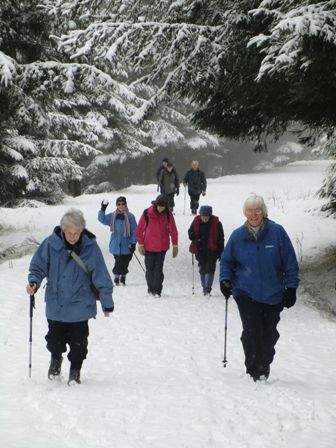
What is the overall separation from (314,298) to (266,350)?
489cm

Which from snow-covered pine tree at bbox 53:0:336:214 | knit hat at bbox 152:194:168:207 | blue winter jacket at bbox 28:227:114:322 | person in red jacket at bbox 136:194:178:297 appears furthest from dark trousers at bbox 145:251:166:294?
blue winter jacket at bbox 28:227:114:322

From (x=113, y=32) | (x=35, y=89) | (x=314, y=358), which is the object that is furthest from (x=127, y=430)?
(x=35, y=89)

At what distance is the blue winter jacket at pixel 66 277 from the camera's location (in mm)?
5301

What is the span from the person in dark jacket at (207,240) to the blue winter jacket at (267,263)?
442 centimetres

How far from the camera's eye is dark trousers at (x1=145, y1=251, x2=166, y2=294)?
9961 millimetres

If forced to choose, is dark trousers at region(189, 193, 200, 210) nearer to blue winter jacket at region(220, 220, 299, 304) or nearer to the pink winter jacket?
the pink winter jacket

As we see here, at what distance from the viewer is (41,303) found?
30.7ft

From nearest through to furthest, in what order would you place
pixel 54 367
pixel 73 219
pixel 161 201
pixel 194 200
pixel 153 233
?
pixel 73 219 < pixel 54 367 < pixel 161 201 < pixel 153 233 < pixel 194 200

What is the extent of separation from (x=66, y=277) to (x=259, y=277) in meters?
2.02

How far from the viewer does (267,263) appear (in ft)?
18.0

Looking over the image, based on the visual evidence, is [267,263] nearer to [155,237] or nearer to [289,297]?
[289,297]

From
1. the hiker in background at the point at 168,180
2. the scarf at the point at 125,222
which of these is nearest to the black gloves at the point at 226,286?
the scarf at the point at 125,222

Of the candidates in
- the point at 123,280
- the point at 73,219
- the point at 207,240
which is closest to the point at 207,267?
the point at 207,240

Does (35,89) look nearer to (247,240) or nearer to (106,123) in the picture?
(247,240)
